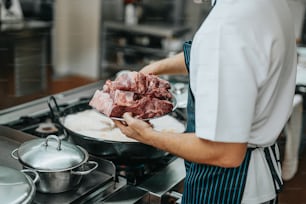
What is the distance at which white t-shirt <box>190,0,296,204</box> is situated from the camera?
0.76 m

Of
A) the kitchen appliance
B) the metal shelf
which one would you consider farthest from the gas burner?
the kitchen appliance

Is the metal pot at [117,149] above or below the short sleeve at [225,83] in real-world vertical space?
below

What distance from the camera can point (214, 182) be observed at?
0.93 metres

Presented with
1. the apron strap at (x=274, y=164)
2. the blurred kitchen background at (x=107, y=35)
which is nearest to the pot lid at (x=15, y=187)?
the apron strap at (x=274, y=164)

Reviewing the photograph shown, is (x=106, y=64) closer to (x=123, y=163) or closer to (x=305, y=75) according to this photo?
(x=305, y=75)

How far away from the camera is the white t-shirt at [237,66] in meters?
0.76

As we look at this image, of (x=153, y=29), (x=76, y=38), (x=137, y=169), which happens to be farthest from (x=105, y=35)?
(x=137, y=169)

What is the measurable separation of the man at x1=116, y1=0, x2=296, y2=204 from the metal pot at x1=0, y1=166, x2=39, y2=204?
9.7 inches

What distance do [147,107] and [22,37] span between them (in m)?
2.70

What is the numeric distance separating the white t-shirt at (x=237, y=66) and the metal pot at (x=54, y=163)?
30cm

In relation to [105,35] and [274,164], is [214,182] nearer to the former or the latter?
[274,164]

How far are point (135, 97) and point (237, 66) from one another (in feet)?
1.19

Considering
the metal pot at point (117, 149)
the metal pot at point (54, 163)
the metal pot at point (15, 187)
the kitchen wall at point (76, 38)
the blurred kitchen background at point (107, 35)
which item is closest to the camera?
the metal pot at point (15, 187)

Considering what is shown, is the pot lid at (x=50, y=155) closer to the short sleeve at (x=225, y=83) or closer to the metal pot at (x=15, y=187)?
the metal pot at (x=15, y=187)
